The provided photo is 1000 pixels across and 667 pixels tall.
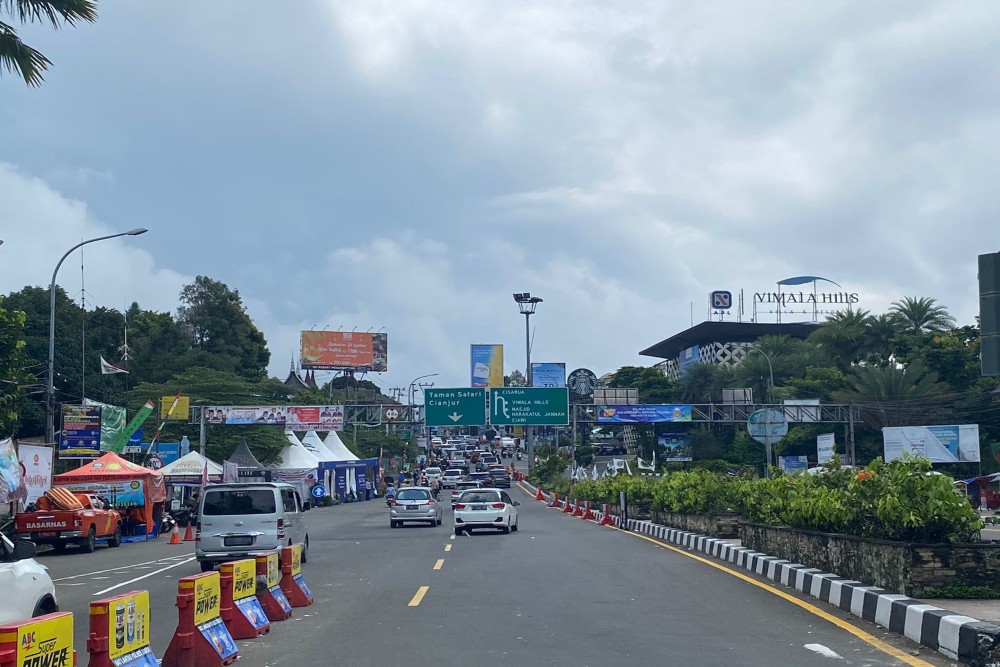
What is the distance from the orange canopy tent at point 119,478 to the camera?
33031mm

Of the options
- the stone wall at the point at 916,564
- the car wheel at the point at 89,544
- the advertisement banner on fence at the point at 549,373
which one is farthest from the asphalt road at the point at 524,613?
the advertisement banner on fence at the point at 549,373

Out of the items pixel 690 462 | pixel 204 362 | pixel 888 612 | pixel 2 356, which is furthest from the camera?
pixel 690 462

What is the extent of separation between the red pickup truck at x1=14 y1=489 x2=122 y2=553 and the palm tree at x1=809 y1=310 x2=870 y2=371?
6309 cm

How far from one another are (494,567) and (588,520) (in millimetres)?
23960

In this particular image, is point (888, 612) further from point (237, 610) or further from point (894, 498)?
point (237, 610)

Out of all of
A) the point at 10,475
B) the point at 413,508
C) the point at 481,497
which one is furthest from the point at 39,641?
the point at 413,508

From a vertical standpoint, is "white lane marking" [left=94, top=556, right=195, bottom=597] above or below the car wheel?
above

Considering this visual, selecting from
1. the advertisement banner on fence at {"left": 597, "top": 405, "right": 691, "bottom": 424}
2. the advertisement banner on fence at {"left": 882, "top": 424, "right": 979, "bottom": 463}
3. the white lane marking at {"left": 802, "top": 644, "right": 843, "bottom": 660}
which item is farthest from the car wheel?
the advertisement banner on fence at {"left": 882, "top": 424, "right": 979, "bottom": 463}

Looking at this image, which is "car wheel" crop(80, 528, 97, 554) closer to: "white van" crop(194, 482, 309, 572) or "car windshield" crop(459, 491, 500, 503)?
"car windshield" crop(459, 491, 500, 503)

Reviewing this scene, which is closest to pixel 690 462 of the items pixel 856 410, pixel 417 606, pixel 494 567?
pixel 856 410

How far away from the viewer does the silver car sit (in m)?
36.2

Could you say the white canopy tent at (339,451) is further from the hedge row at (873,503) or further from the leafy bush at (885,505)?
the leafy bush at (885,505)

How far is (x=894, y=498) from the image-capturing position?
12125 millimetres

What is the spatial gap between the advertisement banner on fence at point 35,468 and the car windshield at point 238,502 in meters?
13.2
